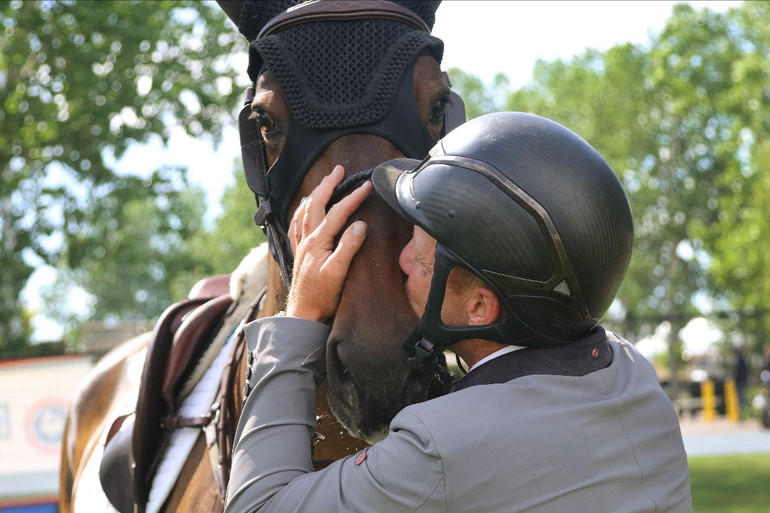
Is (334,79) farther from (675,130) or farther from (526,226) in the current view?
(675,130)

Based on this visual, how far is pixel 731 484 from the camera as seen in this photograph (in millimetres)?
11555

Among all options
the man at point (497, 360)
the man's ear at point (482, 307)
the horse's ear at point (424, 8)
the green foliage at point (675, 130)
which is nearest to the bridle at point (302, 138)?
the horse's ear at point (424, 8)

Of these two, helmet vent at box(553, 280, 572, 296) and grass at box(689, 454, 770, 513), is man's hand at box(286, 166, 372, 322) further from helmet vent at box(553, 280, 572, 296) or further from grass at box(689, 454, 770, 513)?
grass at box(689, 454, 770, 513)

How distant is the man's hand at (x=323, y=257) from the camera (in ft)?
6.74

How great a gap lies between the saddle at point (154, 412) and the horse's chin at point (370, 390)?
94cm

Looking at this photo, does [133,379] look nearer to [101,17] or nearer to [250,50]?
[250,50]

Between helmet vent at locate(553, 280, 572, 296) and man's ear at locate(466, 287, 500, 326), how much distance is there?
0.42ft

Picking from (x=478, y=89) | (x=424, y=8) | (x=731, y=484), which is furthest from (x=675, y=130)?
(x=424, y=8)

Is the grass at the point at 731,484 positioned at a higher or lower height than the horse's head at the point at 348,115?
lower

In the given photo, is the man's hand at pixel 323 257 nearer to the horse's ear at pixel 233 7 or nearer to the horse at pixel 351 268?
the horse at pixel 351 268

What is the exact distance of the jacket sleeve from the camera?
5.46 feet

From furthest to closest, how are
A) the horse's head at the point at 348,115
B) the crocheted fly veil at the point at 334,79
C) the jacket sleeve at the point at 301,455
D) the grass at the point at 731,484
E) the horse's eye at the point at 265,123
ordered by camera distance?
the grass at the point at 731,484 < the horse's eye at the point at 265,123 < the crocheted fly veil at the point at 334,79 < the horse's head at the point at 348,115 < the jacket sleeve at the point at 301,455

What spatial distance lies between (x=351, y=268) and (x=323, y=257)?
0.07 metres

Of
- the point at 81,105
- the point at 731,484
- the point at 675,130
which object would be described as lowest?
the point at 675,130
